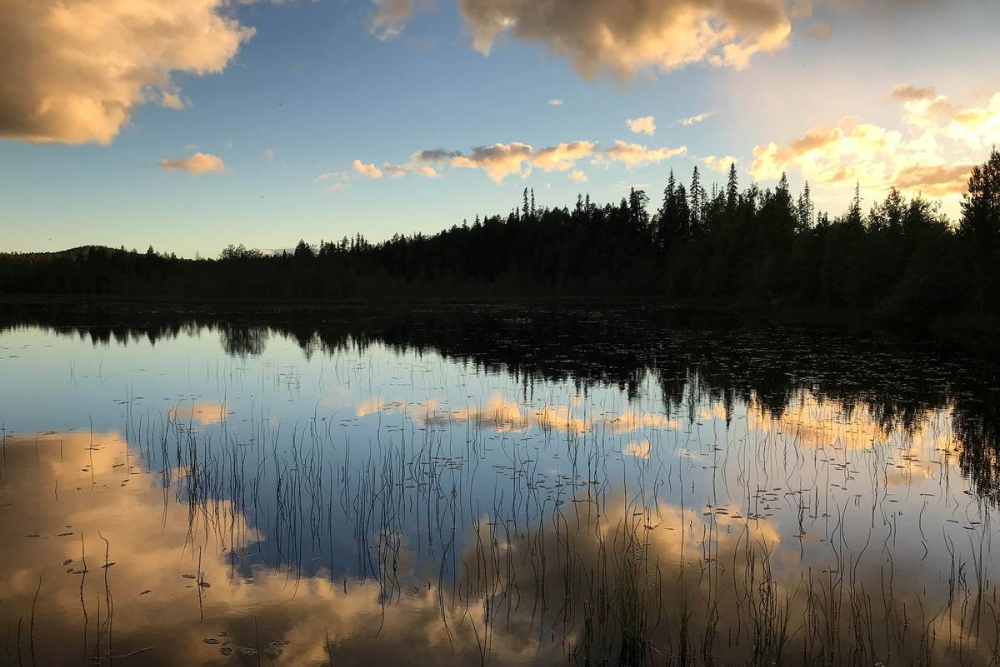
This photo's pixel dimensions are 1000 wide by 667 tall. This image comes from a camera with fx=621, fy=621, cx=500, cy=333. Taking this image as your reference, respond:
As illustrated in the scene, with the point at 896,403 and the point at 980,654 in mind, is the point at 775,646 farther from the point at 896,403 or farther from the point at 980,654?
the point at 896,403

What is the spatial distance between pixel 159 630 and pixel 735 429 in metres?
12.4

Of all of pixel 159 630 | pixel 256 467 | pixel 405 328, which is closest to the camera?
pixel 159 630

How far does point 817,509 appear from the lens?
948 cm

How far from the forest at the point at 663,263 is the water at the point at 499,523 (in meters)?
27.8

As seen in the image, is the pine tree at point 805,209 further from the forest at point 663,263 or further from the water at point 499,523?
the water at point 499,523

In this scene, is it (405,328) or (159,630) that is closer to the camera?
(159,630)

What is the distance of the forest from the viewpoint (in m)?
42.8

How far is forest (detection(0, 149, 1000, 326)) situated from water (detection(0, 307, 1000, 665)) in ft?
91.3

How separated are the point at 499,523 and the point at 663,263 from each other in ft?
388

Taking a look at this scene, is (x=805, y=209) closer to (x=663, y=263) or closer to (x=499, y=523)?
(x=663, y=263)

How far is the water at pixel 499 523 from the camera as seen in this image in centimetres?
602

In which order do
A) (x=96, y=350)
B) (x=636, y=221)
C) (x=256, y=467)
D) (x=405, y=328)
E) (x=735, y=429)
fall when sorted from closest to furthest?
(x=256, y=467) → (x=735, y=429) → (x=96, y=350) → (x=405, y=328) → (x=636, y=221)

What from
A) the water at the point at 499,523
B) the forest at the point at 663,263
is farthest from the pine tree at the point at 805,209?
the water at the point at 499,523

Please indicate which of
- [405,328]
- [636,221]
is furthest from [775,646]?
[636,221]
